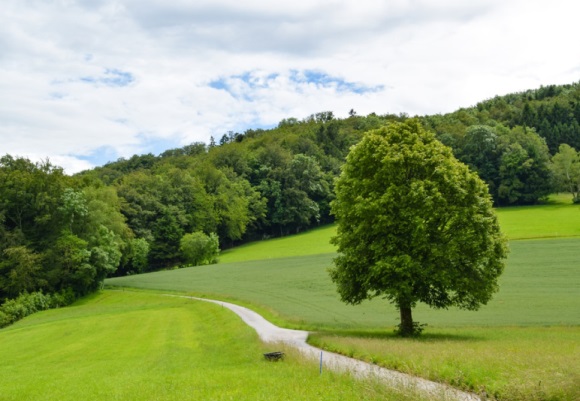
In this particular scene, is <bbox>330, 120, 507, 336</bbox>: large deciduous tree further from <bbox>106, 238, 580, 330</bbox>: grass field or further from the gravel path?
<bbox>106, 238, 580, 330</bbox>: grass field

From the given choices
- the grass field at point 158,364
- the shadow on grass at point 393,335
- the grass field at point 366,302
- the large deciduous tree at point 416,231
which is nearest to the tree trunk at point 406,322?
the large deciduous tree at point 416,231

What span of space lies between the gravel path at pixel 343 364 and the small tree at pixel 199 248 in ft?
196

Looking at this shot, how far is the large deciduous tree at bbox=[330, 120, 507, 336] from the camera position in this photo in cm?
2733

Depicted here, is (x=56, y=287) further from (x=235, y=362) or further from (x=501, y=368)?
(x=501, y=368)

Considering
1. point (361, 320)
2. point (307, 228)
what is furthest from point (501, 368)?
point (307, 228)

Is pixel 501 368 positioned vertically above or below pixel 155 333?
above

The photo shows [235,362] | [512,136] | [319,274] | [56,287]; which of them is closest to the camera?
[235,362]

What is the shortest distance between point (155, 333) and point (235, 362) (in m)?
15.2

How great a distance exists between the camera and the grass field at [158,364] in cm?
1516

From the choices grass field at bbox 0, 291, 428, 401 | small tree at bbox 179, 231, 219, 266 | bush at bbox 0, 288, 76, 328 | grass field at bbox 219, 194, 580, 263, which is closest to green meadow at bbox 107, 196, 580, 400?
grass field at bbox 219, 194, 580, 263

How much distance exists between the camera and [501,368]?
44.8 ft

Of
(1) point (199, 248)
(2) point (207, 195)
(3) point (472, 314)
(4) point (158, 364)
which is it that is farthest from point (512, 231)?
(4) point (158, 364)

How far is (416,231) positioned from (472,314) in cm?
1623

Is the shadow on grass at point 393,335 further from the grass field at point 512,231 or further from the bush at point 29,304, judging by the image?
the bush at point 29,304
